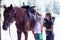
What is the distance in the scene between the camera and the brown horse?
5.12 feet

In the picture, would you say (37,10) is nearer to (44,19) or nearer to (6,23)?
(44,19)

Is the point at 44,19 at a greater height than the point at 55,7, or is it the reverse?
the point at 55,7

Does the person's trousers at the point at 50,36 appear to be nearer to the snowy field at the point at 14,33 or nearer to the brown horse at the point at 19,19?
the snowy field at the point at 14,33

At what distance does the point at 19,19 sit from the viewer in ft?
5.19

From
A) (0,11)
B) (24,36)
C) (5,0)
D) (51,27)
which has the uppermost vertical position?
(5,0)

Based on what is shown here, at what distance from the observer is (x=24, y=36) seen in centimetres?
158

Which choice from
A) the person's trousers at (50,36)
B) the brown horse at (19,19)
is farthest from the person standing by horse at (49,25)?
the brown horse at (19,19)

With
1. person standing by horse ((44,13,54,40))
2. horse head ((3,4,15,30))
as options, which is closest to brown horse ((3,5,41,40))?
horse head ((3,4,15,30))

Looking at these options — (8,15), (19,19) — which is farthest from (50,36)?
(8,15)

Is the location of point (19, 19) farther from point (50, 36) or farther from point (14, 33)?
point (50, 36)

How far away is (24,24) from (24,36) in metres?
A: 0.12

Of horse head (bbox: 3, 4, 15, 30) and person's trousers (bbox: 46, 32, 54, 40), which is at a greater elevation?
horse head (bbox: 3, 4, 15, 30)

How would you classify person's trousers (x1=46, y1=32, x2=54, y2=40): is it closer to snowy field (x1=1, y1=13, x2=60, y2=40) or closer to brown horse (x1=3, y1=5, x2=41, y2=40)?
snowy field (x1=1, y1=13, x2=60, y2=40)

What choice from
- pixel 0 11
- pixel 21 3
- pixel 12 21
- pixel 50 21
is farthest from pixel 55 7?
pixel 0 11
